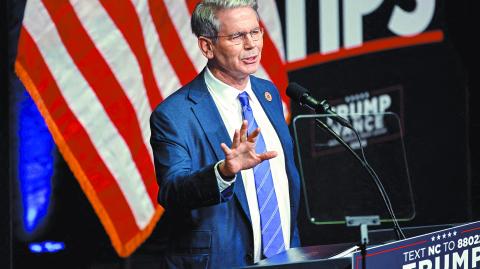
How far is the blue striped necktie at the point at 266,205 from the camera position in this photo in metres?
2.47

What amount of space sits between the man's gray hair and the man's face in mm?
13

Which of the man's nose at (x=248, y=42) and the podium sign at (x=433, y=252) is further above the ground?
the man's nose at (x=248, y=42)

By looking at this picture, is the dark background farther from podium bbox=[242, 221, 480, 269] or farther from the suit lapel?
podium bbox=[242, 221, 480, 269]

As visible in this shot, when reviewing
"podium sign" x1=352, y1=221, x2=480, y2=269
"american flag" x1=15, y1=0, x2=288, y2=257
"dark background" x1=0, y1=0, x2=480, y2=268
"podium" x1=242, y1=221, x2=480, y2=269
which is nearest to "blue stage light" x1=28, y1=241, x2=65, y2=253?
"american flag" x1=15, y1=0, x2=288, y2=257

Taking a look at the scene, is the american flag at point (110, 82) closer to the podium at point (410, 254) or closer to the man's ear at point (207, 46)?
the man's ear at point (207, 46)

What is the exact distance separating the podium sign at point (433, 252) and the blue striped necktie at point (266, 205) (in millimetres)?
602

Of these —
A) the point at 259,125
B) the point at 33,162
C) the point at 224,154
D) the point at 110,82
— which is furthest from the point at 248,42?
the point at 33,162

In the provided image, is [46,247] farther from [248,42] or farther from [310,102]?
[310,102]

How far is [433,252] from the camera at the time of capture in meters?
1.95

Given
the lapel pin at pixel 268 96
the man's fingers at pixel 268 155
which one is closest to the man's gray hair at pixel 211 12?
the lapel pin at pixel 268 96

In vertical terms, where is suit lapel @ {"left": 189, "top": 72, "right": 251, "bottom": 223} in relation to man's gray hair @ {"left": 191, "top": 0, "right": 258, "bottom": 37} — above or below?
below

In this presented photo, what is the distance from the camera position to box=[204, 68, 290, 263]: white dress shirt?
2.51 meters

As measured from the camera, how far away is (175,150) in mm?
2402

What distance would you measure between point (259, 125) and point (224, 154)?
274mm
